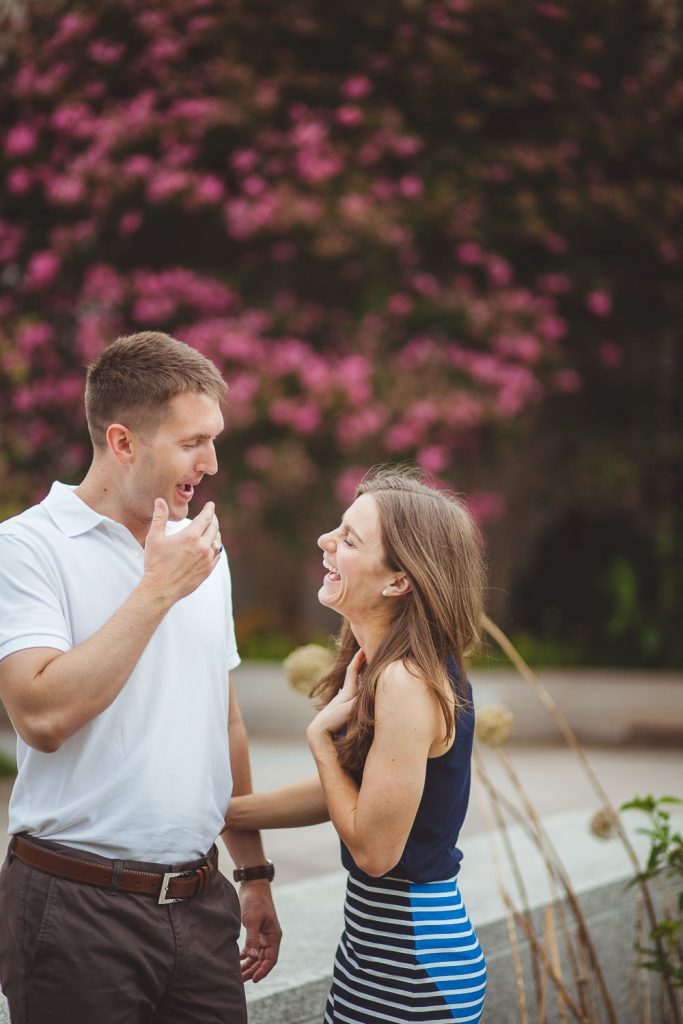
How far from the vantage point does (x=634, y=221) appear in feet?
31.7

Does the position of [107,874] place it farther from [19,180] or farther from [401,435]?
[19,180]

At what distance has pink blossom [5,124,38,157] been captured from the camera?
8789mm

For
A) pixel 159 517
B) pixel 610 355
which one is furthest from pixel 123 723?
pixel 610 355

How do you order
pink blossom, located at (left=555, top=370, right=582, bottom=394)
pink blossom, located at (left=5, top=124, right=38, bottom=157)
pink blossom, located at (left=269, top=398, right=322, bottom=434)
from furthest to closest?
pink blossom, located at (left=555, top=370, right=582, bottom=394)
pink blossom, located at (left=269, top=398, right=322, bottom=434)
pink blossom, located at (left=5, top=124, right=38, bottom=157)

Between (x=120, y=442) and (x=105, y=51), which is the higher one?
(x=105, y=51)

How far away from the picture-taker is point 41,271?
911 centimetres

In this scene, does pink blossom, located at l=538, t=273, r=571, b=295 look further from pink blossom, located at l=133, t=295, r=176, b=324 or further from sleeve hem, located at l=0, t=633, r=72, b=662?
sleeve hem, located at l=0, t=633, r=72, b=662

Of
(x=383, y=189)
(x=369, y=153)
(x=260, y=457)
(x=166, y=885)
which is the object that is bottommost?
(x=166, y=885)

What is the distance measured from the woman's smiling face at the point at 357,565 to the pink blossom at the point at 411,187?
7387 millimetres

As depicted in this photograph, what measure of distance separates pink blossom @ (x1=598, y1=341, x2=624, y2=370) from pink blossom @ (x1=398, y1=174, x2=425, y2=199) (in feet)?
8.69

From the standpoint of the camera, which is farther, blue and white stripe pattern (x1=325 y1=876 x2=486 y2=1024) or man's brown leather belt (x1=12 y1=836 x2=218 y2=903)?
blue and white stripe pattern (x1=325 y1=876 x2=486 y2=1024)

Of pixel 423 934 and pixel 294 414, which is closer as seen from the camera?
pixel 423 934

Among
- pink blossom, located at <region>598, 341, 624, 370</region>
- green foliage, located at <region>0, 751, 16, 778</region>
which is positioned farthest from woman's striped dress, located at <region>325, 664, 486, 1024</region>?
pink blossom, located at <region>598, 341, 624, 370</region>

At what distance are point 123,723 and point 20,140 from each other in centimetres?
777
